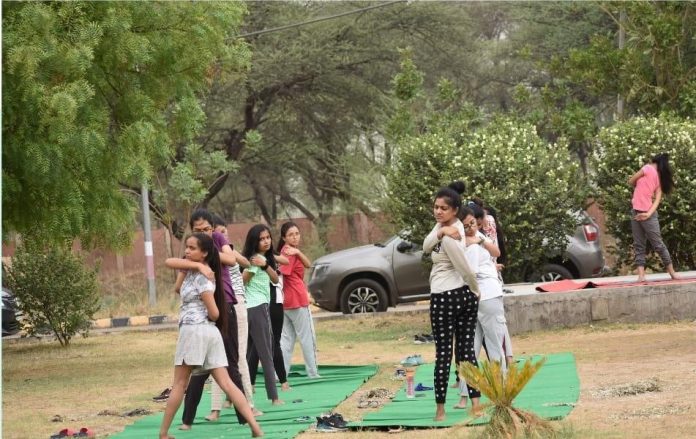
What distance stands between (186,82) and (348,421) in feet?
24.9

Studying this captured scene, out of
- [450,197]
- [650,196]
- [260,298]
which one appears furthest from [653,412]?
[650,196]

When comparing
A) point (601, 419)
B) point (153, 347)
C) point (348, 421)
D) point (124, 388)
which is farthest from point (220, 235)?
point (153, 347)

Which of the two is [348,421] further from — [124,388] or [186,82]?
[186,82]

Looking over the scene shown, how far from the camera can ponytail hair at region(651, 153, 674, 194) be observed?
16984mm

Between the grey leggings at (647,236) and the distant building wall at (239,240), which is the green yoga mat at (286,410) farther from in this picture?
the distant building wall at (239,240)

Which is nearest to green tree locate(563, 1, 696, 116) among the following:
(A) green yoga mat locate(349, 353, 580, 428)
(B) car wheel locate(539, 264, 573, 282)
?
(B) car wheel locate(539, 264, 573, 282)

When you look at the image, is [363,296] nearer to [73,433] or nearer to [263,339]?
[263,339]

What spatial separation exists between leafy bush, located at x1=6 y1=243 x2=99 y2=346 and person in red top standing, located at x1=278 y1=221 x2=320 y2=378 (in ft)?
22.3

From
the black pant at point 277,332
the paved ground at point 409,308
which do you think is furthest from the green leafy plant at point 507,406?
the paved ground at point 409,308

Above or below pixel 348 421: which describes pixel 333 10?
above

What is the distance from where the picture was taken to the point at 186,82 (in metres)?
17.2

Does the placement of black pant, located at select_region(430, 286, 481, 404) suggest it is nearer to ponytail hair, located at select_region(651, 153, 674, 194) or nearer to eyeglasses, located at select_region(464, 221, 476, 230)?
eyeglasses, located at select_region(464, 221, 476, 230)

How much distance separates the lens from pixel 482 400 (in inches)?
445

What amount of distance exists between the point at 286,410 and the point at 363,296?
36.1 feet
